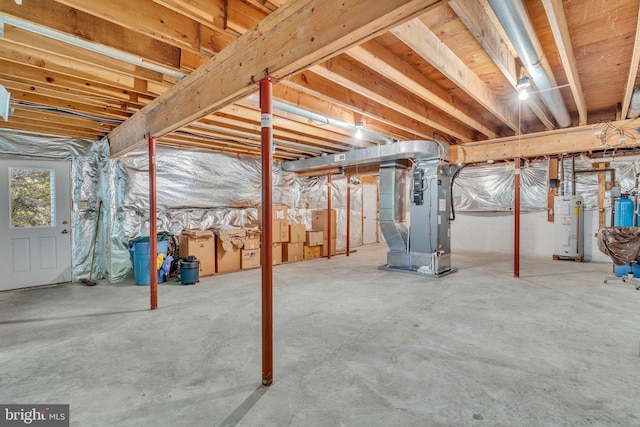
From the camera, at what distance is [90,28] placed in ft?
6.41

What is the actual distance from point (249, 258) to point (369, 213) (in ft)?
15.6

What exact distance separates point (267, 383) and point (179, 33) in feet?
7.59

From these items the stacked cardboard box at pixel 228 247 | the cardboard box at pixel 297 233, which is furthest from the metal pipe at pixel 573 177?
the stacked cardboard box at pixel 228 247

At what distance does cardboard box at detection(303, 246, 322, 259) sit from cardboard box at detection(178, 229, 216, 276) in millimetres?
2102

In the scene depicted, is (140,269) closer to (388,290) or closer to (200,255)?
(200,255)

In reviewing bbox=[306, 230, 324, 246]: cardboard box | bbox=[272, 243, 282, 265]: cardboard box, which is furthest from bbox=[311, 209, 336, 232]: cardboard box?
bbox=[272, 243, 282, 265]: cardboard box

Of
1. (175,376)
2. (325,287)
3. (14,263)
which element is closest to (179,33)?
(175,376)

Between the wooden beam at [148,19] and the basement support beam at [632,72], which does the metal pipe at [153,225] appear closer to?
the wooden beam at [148,19]

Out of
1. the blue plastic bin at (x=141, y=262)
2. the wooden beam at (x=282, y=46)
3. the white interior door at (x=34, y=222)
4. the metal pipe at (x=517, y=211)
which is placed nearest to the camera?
the wooden beam at (x=282, y=46)

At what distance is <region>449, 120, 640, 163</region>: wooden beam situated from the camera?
3.99m

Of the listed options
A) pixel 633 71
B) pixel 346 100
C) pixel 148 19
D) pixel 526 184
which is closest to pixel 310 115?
pixel 346 100

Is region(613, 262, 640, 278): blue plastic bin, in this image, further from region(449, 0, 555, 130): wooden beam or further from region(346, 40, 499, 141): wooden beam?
region(449, 0, 555, 130): wooden beam

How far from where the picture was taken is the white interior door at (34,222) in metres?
4.14

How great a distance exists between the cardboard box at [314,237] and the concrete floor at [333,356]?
8.42 feet
